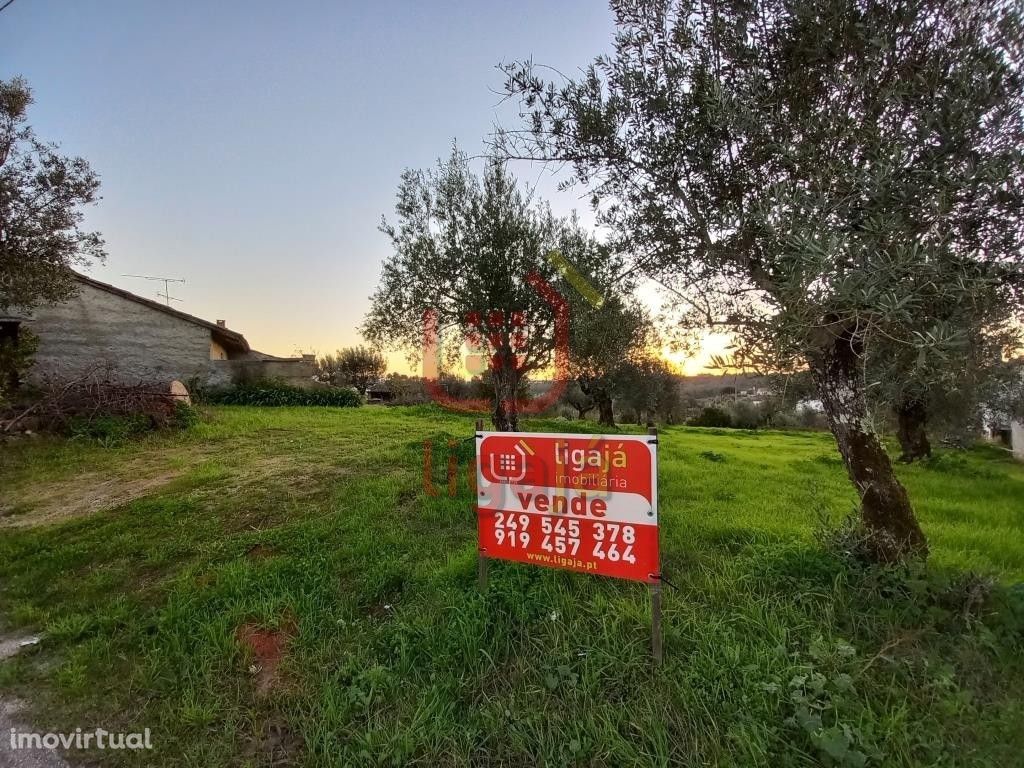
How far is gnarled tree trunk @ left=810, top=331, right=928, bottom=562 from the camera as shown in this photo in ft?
12.0

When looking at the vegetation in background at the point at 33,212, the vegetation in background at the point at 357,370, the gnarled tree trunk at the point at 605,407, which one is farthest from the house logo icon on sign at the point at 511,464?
the vegetation in background at the point at 357,370

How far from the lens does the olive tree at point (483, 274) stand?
29.6 ft

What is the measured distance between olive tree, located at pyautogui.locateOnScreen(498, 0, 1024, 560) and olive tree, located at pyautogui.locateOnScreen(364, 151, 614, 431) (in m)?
4.25

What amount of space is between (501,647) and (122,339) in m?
21.4

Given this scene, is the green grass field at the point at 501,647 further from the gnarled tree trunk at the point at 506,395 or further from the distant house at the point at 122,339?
the distant house at the point at 122,339

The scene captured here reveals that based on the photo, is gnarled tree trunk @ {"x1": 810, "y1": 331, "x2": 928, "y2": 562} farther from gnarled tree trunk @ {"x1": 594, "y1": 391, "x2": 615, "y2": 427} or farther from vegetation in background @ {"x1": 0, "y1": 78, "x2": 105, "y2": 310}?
gnarled tree trunk @ {"x1": 594, "y1": 391, "x2": 615, "y2": 427}

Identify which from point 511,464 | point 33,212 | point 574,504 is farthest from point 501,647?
point 33,212

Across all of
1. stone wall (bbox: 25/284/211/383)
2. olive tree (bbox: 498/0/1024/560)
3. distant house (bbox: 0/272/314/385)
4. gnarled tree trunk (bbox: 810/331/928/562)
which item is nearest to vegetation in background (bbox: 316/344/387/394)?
distant house (bbox: 0/272/314/385)

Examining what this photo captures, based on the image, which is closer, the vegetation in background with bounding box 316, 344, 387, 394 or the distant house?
the distant house

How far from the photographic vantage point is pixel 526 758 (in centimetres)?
240

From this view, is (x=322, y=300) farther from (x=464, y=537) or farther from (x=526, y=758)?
(x=526, y=758)

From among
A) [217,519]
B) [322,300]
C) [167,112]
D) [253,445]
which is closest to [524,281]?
[217,519]

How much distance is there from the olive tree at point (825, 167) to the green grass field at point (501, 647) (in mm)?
1102

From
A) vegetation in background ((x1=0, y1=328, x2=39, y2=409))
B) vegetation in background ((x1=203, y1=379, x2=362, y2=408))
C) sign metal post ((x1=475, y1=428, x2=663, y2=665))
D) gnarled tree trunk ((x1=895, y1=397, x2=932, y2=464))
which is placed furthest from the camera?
vegetation in background ((x1=203, y1=379, x2=362, y2=408))
